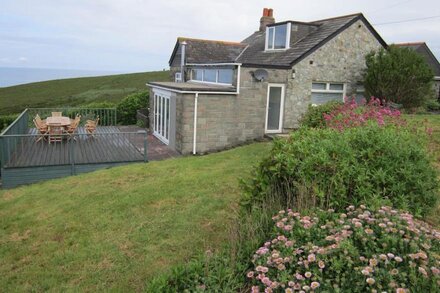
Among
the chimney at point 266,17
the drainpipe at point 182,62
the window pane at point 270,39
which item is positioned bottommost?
the drainpipe at point 182,62

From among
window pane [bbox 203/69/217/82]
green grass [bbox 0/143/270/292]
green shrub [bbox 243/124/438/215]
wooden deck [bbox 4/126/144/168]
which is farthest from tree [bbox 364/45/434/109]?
green shrub [bbox 243/124/438/215]

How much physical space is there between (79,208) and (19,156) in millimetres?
6225

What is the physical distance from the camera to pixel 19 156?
12.1 metres

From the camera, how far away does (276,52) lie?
1803 cm

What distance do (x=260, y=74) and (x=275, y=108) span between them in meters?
1.79

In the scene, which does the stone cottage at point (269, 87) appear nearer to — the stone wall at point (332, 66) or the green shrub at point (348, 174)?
the stone wall at point (332, 66)

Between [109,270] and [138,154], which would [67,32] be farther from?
[109,270]

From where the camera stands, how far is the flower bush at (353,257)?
2.68 metres

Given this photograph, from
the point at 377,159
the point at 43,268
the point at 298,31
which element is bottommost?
the point at 43,268

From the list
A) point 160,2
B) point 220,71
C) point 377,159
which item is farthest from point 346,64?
point 377,159

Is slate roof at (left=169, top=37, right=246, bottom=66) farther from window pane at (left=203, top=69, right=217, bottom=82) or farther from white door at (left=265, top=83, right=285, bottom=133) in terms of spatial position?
white door at (left=265, top=83, right=285, bottom=133)

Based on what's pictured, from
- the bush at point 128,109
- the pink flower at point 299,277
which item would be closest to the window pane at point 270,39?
the bush at point 128,109

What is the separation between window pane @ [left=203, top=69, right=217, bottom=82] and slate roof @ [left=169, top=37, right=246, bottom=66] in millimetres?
2784

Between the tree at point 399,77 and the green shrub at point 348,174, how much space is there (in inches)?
485
